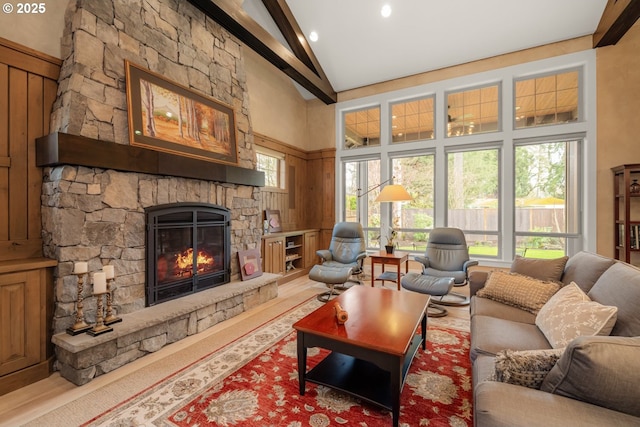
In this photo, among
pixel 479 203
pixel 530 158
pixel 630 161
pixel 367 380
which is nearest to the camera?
pixel 367 380

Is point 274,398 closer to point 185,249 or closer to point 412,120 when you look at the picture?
point 185,249

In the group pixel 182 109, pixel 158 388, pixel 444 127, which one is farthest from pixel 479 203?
pixel 158 388

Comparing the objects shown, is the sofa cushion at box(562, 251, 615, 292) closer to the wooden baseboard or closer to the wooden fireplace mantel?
the wooden fireplace mantel

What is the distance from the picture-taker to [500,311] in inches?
91.3

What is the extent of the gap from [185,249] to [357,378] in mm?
2348

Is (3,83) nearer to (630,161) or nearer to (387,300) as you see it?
(387,300)

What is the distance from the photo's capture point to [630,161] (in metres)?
4.00

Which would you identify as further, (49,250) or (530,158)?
(530,158)

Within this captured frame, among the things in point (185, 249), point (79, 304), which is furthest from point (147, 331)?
point (185, 249)

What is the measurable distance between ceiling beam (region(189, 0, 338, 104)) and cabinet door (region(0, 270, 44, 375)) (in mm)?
3228

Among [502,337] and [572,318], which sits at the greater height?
[572,318]

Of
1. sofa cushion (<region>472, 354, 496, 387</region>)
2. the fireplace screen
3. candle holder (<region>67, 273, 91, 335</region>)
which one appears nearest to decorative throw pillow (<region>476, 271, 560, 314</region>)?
sofa cushion (<region>472, 354, 496, 387</region>)

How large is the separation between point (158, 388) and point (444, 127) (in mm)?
5447

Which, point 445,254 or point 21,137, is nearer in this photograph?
point 21,137
